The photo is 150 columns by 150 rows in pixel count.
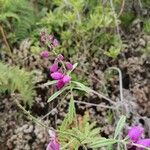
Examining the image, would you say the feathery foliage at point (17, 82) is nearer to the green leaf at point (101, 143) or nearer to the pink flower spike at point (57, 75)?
the pink flower spike at point (57, 75)

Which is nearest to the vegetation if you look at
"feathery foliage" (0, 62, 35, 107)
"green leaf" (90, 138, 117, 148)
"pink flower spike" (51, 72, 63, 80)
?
"feathery foliage" (0, 62, 35, 107)

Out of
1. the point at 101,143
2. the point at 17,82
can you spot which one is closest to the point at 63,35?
the point at 17,82

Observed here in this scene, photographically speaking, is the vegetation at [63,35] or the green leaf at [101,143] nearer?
the green leaf at [101,143]

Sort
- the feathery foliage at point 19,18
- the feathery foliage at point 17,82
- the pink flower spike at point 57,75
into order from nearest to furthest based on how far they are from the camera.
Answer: the pink flower spike at point 57,75 < the feathery foliage at point 17,82 < the feathery foliage at point 19,18

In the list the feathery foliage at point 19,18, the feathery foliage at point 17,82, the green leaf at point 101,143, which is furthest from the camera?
the feathery foliage at point 19,18

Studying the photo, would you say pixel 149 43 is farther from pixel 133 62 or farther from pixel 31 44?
pixel 31 44

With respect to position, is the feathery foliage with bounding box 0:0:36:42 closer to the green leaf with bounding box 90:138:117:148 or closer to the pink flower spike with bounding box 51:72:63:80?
the pink flower spike with bounding box 51:72:63:80

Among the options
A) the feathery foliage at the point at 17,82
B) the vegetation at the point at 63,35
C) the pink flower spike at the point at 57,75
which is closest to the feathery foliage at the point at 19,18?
the vegetation at the point at 63,35

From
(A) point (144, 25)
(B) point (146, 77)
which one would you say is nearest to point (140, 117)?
(B) point (146, 77)

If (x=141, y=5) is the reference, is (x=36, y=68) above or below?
below
